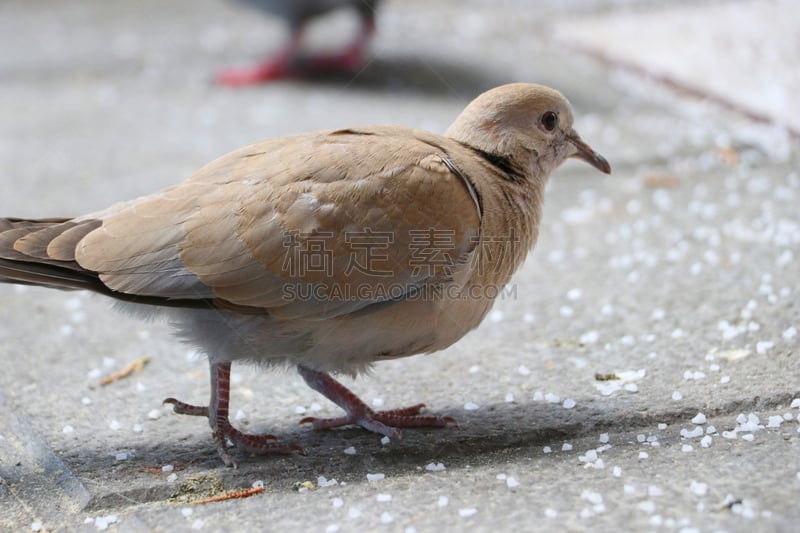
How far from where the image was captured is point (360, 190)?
254 centimetres

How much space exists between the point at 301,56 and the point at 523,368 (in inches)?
181

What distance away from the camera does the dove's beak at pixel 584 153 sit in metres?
3.04

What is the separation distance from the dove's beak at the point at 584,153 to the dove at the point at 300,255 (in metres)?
0.48

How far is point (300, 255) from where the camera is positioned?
2521mm

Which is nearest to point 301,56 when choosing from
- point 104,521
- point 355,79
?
point 355,79

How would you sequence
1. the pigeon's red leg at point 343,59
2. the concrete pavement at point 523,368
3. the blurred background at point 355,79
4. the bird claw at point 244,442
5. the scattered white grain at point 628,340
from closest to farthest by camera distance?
the concrete pavement at point 523,368
the bird claw at point 244,442
the scattered white grain at point 628,340
the blurred background at point 355,79
the pigeon's red leg at point 343,59

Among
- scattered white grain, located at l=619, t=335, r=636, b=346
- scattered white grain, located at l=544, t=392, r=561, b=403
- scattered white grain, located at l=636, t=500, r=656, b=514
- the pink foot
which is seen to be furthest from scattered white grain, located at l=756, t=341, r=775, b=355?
the pink foot

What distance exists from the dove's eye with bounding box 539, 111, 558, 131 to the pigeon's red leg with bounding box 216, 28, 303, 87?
14.5 ft

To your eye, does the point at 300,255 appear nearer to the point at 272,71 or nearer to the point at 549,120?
the point at 549,120

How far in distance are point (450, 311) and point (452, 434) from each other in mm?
407

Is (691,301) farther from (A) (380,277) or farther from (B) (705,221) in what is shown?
(A) (380,277)

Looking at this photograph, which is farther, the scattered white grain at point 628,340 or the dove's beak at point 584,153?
the scattered white grain at point 628,340

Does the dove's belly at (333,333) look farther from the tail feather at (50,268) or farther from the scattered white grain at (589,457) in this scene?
the scattered white grain at (589,457)

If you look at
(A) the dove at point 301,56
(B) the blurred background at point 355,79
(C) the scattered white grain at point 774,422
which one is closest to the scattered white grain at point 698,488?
(C) the scattered white grain at point 774,422
